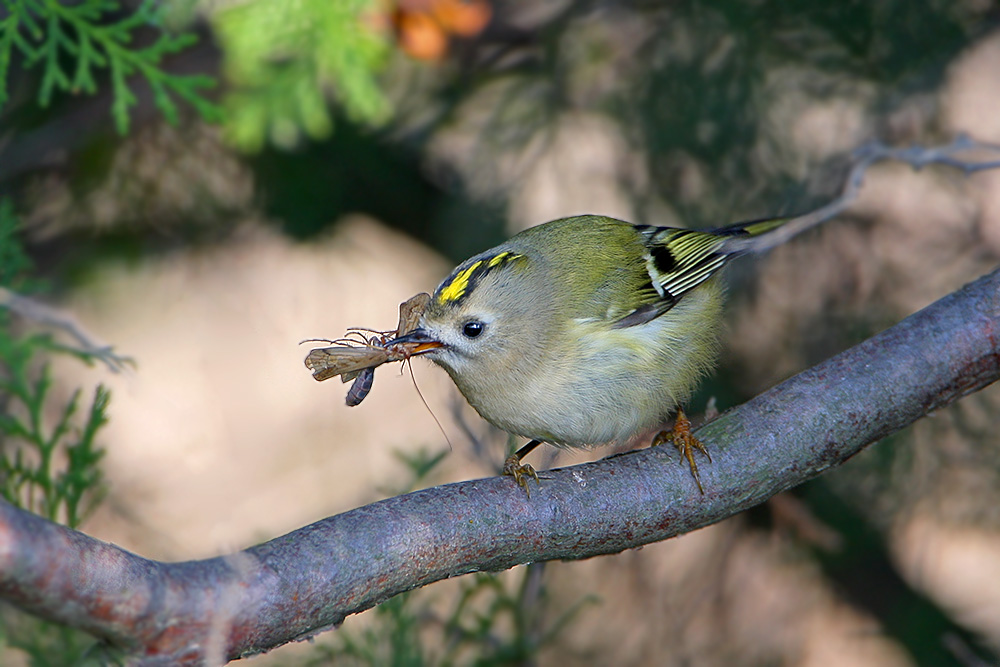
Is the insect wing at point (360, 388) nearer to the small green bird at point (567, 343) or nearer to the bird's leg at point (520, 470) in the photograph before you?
the small green bird at point (567, 343)

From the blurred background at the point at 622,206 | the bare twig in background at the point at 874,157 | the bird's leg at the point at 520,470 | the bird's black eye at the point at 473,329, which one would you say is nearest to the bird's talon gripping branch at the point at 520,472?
the bird's leg at the point at 520,470

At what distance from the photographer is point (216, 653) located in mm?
1406

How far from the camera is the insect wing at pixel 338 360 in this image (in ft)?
6.66

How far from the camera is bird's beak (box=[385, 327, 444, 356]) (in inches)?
87.5

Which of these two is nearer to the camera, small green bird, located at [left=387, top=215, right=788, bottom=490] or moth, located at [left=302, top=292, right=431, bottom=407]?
moth, located at [left=302, top=292, right=431, bottom=407]

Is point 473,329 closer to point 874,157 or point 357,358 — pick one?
point 357,358

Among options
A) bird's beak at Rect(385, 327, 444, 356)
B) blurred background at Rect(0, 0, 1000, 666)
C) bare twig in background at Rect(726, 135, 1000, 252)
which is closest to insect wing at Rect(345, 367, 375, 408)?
bird's beak at Rect(385, 327, 444, 356)

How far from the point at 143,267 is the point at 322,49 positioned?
146 cm

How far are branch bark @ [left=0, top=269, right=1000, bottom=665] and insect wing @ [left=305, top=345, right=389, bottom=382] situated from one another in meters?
0.37

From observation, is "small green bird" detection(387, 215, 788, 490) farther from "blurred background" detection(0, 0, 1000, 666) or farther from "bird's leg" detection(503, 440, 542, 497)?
"blurred background" detection(0, 0, 1000, 666)

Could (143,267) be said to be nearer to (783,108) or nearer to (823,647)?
(783,108)

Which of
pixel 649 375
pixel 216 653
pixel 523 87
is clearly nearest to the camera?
pixel 216 653

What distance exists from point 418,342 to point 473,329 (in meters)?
0.14

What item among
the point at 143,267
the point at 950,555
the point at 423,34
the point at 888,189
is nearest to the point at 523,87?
the point at 423,34
